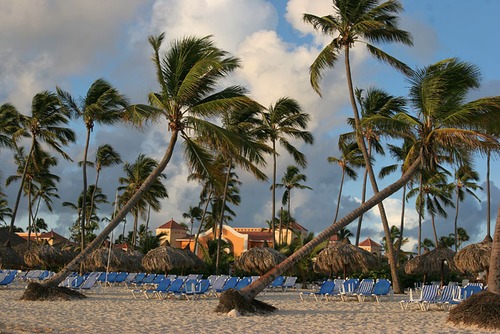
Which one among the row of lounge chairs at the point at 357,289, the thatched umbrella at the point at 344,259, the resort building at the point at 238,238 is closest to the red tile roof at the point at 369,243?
the resort building at the point at 238,238

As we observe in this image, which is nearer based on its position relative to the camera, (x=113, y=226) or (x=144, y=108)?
(x=144, y=108)

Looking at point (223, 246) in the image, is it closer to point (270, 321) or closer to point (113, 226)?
point (113, 226)

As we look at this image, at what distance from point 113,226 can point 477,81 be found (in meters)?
10.2

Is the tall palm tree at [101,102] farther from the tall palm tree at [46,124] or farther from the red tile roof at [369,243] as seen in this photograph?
the red tile roof at [369,243]

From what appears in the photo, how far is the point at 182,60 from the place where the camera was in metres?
15.6

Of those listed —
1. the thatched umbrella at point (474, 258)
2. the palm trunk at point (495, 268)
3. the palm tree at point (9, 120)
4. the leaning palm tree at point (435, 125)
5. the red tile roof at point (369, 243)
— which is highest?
the palm tree at point (9, 120)

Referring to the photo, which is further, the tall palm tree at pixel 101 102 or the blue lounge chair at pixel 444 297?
the tall palm tree at pixel 101 102

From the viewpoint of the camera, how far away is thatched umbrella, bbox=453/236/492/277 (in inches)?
779

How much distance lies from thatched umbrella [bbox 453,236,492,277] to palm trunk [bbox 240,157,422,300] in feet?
24.5

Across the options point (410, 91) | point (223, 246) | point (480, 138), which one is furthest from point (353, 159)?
point (480, 138)

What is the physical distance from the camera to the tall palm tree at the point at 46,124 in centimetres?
2670

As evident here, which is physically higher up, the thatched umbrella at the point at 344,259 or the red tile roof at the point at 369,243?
the red tile roof at the point at 369,243

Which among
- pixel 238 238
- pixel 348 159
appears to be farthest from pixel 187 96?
pixel 238 238

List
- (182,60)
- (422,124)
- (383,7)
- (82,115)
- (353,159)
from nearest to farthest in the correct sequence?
(422,124) → (182,60) → (383,7) → (82,115) → (353,159)
